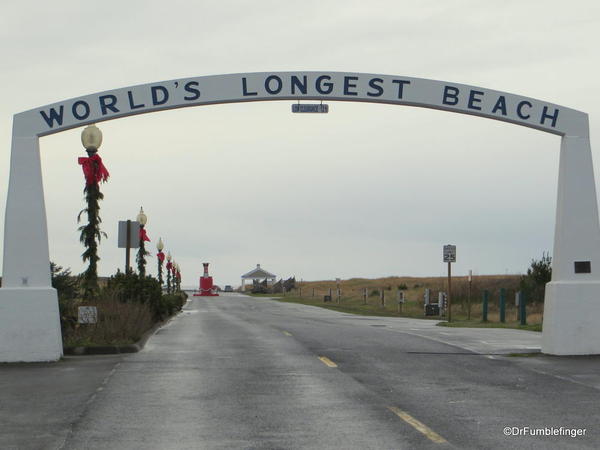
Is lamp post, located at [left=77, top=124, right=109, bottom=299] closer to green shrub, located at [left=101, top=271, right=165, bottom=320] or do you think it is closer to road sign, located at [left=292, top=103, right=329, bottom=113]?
green shrub, located at [left=101, top=271, right=165, bottom=320]

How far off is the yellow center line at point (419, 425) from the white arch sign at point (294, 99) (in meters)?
8.06

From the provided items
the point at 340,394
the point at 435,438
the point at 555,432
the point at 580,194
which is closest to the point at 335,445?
the point at 435,438

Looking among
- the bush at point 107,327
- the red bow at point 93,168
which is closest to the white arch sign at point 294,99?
the bush at point 107,327

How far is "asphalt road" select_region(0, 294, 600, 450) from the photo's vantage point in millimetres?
8773

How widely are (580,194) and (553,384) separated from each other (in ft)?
18.8

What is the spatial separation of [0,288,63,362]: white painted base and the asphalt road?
2.26 feet

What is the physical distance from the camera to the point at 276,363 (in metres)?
15.6

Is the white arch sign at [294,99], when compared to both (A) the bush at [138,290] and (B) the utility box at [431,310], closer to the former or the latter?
(A) the bush at [138,290]

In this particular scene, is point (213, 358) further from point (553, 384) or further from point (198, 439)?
point (198, 439)

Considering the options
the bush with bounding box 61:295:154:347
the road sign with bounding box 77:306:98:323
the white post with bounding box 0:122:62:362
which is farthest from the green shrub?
the white post with bounding box 0:122:62:362

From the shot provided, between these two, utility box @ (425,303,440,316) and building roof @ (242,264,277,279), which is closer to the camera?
utility box @ (425,303,440,316)

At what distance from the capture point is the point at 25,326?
1622cm

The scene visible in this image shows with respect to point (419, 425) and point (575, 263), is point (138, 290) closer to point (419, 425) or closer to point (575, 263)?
point (575, 263)

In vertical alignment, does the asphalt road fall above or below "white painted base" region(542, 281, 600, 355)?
below
